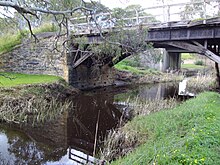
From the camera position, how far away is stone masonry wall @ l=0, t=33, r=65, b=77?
1402 cm

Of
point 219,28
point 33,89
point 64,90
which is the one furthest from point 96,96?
point 219,28

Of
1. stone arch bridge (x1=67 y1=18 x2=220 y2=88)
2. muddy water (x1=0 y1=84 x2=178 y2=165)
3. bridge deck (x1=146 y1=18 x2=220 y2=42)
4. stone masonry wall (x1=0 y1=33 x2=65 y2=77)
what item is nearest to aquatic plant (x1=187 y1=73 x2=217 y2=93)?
stone arch bridge (x1=67 y1=18 x2=220 y2=88)

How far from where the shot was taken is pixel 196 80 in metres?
14.3

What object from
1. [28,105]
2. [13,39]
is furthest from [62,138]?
[13,39]

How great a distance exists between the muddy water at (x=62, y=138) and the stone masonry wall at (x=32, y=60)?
4410 millimetres

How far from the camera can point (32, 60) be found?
1424 centimetres

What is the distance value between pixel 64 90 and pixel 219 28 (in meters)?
7.83

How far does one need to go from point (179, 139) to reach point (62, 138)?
3.84 meters

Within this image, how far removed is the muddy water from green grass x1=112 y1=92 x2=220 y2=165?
4.53 feet

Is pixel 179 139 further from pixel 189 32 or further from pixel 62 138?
pixel 189 32

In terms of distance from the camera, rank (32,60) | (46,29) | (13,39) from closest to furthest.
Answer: (32,60) < (13,39) < (46,29)

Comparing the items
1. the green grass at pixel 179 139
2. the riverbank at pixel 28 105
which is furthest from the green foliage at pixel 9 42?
the green grass at pixel 179 139

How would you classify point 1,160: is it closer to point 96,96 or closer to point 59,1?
point 59,1

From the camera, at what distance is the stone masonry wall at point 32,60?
1402 cm
